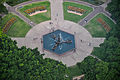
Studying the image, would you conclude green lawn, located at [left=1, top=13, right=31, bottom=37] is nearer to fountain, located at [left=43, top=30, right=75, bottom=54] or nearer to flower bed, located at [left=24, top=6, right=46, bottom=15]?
flower bed, located at [left=24, top=6, right=46, bottom=15]

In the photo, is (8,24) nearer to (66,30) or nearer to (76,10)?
(66,30)

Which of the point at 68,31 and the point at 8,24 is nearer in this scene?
the point at 68,31

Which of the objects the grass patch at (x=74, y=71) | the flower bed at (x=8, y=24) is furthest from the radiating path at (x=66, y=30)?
the flower bed at (x=8, y=24)

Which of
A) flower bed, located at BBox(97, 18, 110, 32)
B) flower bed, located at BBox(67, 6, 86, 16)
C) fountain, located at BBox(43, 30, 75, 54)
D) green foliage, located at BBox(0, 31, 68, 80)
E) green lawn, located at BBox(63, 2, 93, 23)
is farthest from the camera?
flower bed, located at BBox(67, 6, 86, 16)

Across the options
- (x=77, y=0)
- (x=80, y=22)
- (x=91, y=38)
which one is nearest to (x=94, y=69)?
(x=91, y=38)

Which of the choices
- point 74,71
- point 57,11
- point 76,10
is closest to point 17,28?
point 57,11

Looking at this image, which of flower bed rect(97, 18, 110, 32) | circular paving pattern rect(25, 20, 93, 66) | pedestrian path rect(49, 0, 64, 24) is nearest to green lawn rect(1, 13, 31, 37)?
circular paving pattern rect(25, 20, 93, 66)
